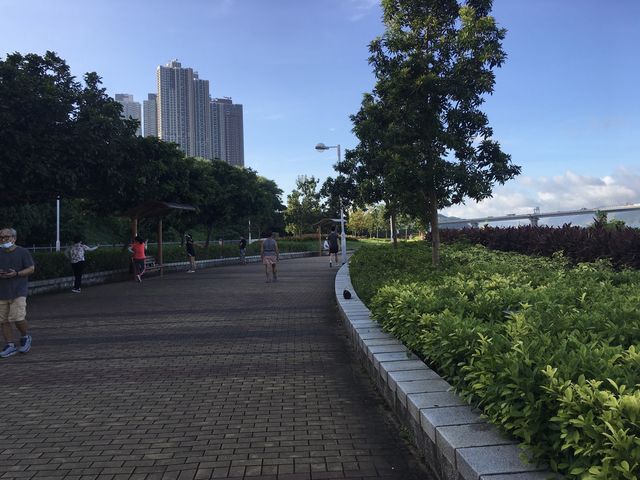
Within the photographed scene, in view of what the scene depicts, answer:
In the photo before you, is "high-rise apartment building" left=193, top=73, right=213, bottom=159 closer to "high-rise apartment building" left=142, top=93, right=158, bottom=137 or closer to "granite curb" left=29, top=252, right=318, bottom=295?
"high-rise apartment building" left=142, top=93, right=158, bottom=137

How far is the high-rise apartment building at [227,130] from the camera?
5347 centimetres

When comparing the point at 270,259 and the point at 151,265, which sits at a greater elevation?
the point at 270,259

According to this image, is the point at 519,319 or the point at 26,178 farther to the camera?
the point at 26,178

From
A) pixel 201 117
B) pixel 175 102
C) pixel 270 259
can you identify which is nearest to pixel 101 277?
pixel 270 259

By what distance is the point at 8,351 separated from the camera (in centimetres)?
670

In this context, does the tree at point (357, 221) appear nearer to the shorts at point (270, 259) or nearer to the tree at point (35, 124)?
the shorts at point (270, 259)

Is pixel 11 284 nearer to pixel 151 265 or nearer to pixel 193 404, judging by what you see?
pixel 193 404

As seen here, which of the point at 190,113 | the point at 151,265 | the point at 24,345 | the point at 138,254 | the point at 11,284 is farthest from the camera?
the point at 190,113

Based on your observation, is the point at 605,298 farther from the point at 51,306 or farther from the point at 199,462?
the point at 51,306

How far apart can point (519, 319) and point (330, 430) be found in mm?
1676

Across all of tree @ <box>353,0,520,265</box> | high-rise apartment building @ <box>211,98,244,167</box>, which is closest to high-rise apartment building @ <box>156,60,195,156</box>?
high-rise apartment building @ <box>211,98,244,167</box>

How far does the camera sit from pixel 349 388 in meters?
5.23

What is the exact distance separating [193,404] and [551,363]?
3.15m

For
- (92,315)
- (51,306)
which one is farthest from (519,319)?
(51,306)
